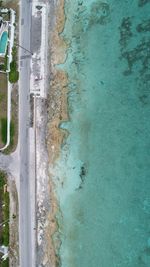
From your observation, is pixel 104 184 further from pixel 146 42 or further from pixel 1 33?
pixel 1 33

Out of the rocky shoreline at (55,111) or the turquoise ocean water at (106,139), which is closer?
the turquoise ocean water at (106,139)

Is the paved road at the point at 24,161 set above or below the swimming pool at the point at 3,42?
below

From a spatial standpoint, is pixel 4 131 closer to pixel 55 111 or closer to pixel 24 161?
pixel 24 161

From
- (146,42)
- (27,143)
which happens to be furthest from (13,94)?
(146,42)

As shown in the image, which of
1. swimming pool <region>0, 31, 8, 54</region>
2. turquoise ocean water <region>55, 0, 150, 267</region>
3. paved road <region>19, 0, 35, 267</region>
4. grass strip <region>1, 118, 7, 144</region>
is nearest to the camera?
turquoise ocean water <region>55, 0, 150, 267</region>

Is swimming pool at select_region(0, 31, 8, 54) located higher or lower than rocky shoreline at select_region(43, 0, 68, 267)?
higher

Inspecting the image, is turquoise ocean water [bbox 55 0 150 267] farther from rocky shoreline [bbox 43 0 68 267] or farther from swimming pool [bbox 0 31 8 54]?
swimming pool [bbox 0 31 8 54]

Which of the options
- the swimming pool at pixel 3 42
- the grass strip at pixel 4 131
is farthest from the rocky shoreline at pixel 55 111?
the swimming pool at pixel 3 42

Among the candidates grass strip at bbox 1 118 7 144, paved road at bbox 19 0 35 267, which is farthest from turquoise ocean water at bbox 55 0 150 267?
grass strip at bbox 1 118 7 144

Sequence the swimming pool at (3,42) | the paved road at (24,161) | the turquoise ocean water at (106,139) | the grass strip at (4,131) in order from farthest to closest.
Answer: the swimming pool at (3,42) < the grass strip at (4,131) < the paved road at (24,161) < the turquoise ocean water at (106,139)

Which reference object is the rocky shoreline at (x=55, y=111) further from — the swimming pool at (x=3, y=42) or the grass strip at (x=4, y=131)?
the swimming pool at (x=3, y=42)
